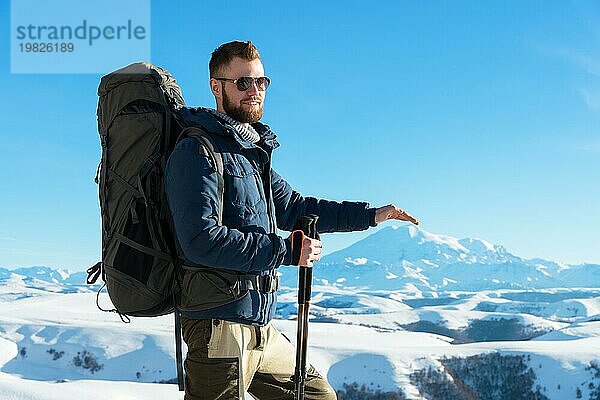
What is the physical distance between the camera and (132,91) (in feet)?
12.9

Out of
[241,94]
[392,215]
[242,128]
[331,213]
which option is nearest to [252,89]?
[241,94]

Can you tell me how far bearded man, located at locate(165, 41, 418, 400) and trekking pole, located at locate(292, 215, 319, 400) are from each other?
0.09 meters

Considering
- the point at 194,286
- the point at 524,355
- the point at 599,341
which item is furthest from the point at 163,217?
the point at 599,341

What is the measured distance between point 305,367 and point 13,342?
87626 millimetres

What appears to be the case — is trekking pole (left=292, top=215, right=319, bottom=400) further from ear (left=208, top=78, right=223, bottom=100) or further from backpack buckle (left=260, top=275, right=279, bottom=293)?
ear (left=208, top=78, right=223, bottom=100)

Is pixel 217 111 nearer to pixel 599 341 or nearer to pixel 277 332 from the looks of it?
pixel 277 332

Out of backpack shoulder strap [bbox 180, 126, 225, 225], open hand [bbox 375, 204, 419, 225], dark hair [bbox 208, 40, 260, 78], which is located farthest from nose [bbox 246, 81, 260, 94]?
open hand [bbox 375, 204, 419, 225]

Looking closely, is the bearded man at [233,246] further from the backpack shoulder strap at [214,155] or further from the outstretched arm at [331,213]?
the outstretched arm at [331,213]

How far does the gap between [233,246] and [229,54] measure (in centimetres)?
112

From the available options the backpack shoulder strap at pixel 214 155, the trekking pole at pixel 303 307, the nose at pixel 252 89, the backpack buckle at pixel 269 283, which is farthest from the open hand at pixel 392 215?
the backpack shoulder strap at pixel 214 155

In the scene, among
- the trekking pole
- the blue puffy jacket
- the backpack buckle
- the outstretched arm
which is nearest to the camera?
the blue puffy jacket

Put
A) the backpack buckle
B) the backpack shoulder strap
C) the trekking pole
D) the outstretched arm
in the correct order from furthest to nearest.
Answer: the outstretched arm < the trekking pole < the backpack buckle < the backpack shoulder strap

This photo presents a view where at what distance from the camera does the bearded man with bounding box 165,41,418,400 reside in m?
3.57

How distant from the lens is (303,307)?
4.24 metres
